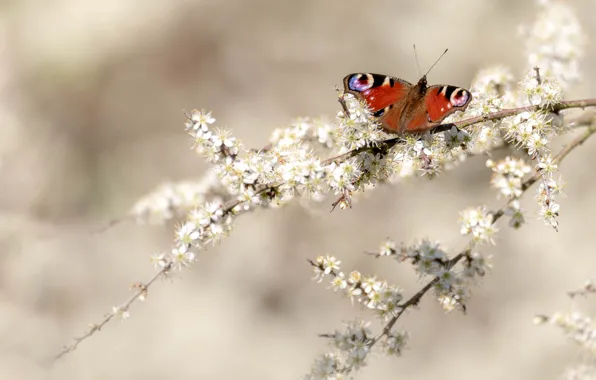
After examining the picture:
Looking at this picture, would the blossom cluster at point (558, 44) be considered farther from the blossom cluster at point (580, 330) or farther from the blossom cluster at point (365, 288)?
the blossom cluster at point (365, 288)

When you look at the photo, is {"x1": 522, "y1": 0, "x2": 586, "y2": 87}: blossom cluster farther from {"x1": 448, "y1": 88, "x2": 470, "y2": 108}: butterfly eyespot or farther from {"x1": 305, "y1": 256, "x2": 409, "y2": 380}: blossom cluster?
{"x1": 305, "y1": 256, "x2": 409, "y2": 380}: blossom cluster

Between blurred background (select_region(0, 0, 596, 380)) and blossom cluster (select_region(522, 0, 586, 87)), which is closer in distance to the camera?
blossom cluster (select_region(522, 0, 586, 87))


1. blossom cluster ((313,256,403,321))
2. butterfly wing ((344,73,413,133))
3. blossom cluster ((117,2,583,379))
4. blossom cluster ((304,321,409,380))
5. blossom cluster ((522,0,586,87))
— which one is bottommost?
blossom cluster ((304,321,409,380))

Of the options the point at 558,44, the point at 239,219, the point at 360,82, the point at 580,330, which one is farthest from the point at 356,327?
the point at 239,219

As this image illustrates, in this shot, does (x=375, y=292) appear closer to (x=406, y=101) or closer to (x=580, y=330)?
(x=406, y=101)

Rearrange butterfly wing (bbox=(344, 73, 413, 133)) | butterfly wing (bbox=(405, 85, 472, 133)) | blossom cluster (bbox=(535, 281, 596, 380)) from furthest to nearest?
blossom cluster (bbox=(535, 281, 596, 380))
butterfly wing (bbox=(344, 73, 413, 133))
butterfly wing (bbox=(405, 85, 472, 133))

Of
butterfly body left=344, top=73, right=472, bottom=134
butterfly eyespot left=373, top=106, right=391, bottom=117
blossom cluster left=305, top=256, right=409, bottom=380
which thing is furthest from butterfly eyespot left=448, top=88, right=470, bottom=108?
blossom cluster left=305, top=256, right=409, bottom=380
